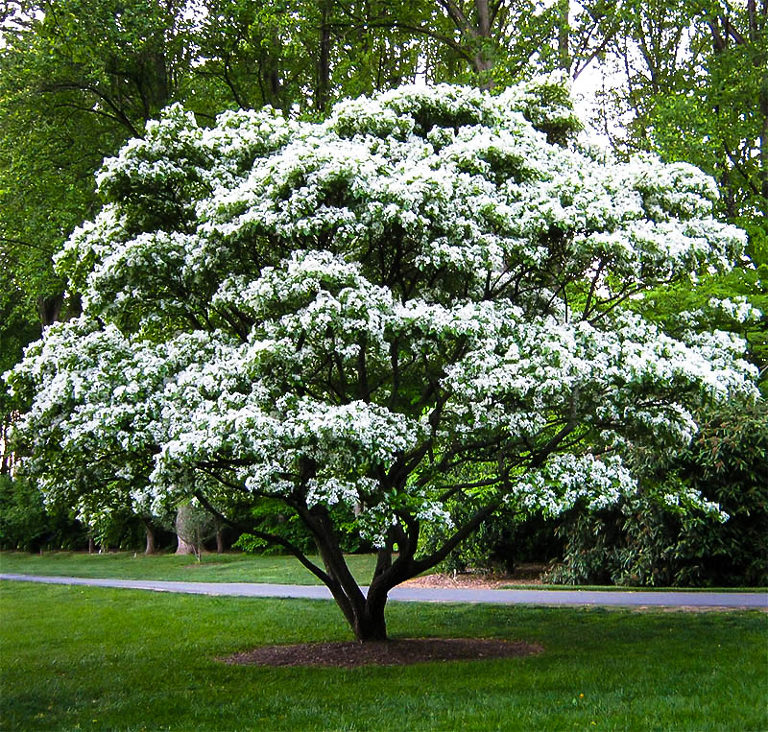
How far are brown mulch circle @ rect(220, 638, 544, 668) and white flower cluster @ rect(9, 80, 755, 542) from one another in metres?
2.32

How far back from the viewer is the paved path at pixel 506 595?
14.8 metres

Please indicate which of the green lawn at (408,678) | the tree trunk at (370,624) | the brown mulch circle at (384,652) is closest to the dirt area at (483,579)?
the green lawn at (408,678)

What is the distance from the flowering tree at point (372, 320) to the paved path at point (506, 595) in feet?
18.3

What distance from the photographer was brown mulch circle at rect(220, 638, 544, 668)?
10.5m

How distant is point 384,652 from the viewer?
35.9ft

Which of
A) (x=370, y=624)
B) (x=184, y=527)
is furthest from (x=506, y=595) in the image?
(x=184, y=527)

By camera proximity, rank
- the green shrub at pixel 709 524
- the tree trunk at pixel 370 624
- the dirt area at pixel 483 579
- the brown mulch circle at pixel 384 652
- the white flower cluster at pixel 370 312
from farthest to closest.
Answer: the dirt area at pixel 483 579 < the green shrub at pixel 709 524 < the tree trunk at pixel 370 624 < the brown mulch circle at pixel 384 652 < the white flower cluster at pixel 370 312

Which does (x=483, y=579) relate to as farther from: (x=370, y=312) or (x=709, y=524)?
(x=370, y=312)

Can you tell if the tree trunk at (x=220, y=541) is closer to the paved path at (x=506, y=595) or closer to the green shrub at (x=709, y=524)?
the paved path at (x=506, y=595)

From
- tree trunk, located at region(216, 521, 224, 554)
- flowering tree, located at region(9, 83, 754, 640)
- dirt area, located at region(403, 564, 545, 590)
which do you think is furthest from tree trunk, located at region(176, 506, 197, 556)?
flowering tree, located at region(9, 83, 754, 640)

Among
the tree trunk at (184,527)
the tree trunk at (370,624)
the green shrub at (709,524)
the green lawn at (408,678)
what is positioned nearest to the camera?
the green lawn at (408,678)

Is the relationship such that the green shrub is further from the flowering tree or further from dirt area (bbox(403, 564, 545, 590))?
the flowering tree

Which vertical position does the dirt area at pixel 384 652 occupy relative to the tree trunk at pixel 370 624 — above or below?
below

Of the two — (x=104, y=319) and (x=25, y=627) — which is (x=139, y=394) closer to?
(x=104, y=319)
